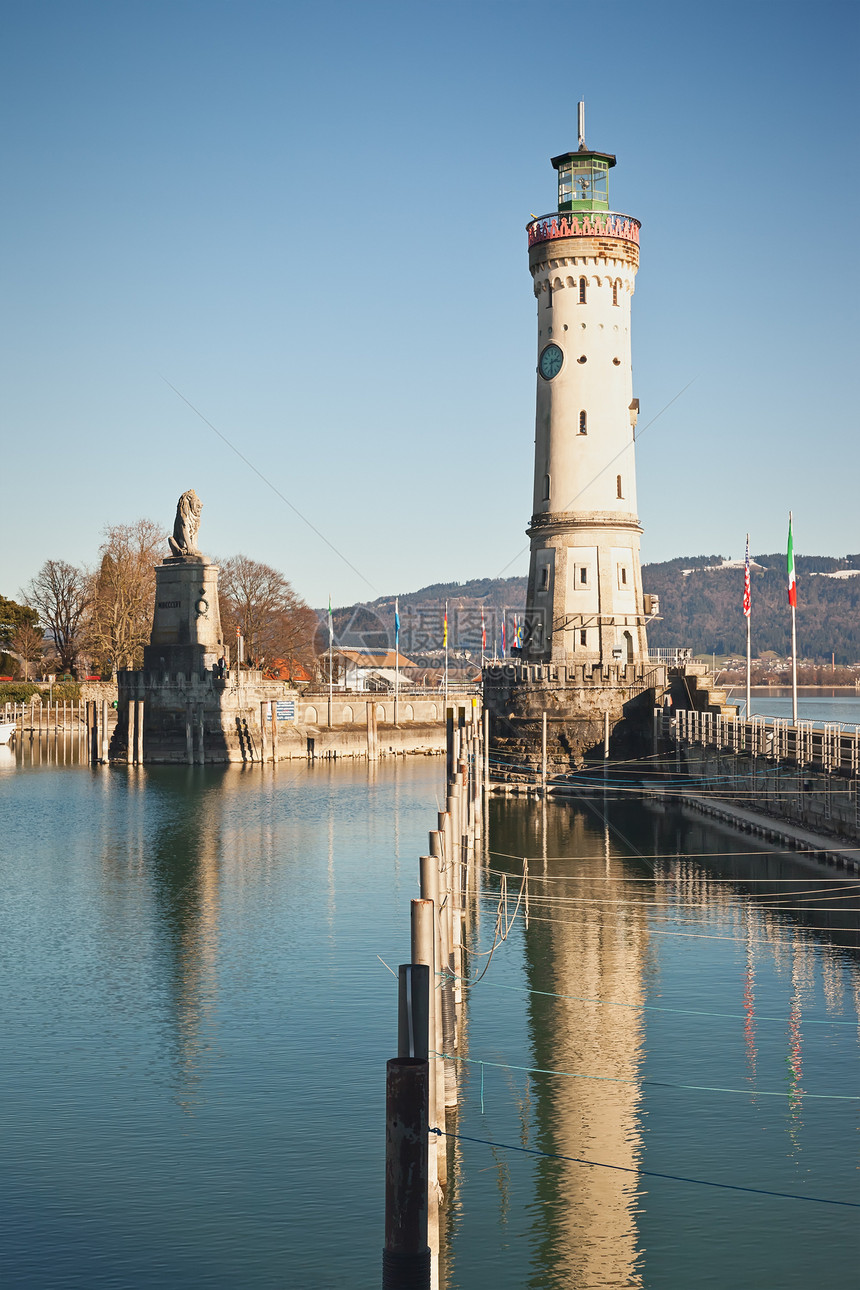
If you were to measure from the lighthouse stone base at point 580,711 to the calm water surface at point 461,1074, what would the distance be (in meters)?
21.9

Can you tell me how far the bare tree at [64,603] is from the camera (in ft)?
403

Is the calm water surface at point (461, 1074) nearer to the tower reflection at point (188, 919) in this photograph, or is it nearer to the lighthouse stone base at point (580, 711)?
the tower reflection at point (188, 919)

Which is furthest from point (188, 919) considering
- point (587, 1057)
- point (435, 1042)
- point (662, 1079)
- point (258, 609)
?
point (258, 609)

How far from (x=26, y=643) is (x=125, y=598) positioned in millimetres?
15191

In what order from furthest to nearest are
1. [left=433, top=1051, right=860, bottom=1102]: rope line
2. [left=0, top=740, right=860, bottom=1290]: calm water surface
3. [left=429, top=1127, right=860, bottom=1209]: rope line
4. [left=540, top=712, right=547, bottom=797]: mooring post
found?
[left=540, top=712, right=547, bottom=797]: mooring post < [left=433, top=1051, right=860, bottom=1102]: rope line < [left=429, top=1127, right=860, bottom=1209]: rope line < [left=0, top=740, right=860, bottom=1290]: calm water surface

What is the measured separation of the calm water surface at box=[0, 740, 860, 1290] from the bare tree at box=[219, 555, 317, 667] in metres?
73.3

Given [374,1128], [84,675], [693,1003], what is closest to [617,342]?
[693,1003]

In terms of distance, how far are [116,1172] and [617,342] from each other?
55.3 m

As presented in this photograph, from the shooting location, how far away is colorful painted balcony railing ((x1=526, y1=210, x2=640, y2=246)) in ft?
216

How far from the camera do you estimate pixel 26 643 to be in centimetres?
12000

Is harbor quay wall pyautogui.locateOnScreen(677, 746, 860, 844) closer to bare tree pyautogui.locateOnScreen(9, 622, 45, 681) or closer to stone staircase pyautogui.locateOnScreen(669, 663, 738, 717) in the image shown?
stone staircase pyautogui.locateOnScreen(669, 663, 738, 717)

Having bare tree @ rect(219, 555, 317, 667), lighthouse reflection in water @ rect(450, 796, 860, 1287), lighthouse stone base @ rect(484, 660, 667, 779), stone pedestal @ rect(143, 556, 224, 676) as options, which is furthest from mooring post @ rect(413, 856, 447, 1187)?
bare tree @ rect(219, 555, 317, 667)

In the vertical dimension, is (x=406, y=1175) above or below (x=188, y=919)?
above

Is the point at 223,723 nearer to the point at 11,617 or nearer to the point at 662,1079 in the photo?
the point at 11,617
